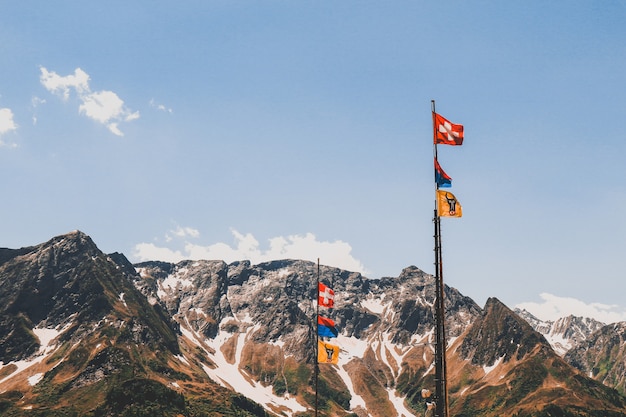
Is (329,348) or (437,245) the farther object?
(329,348)

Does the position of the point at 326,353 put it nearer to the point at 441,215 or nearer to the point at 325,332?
the point at 325,332

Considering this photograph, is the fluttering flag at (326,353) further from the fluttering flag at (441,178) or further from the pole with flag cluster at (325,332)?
the fluttering flag at (441,178)

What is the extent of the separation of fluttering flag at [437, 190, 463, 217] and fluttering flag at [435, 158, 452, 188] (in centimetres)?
153

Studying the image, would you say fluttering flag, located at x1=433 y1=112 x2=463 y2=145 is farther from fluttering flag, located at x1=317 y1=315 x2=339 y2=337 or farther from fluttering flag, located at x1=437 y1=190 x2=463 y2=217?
fluttering flag, located at x1=317 y1=315 x2=339 y2=337

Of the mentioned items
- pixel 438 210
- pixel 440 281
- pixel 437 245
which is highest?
pixel 438 210

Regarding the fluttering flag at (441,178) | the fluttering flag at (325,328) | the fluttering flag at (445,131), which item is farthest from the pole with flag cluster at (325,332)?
the fluttering flag at (445,131)

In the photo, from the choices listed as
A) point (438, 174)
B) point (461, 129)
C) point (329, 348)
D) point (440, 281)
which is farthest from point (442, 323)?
point (329, 348)

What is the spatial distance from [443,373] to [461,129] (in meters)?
16.7

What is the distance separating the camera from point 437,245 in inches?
1344

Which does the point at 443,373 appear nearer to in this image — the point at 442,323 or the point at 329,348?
the point at 442,323

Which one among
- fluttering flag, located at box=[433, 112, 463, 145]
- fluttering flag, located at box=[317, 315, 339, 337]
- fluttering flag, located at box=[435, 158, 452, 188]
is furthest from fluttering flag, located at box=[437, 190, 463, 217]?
fluttering flag, located at box=[317, 315, 339, 337]

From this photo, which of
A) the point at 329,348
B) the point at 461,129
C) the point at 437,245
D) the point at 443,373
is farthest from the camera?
the point at 329,348

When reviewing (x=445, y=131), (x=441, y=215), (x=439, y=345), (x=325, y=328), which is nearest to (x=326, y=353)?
(x=325, y=328)

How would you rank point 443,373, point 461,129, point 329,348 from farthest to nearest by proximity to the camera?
point 329,348
point 461,129
point 443,373
